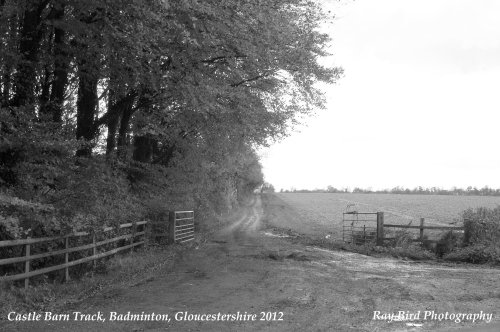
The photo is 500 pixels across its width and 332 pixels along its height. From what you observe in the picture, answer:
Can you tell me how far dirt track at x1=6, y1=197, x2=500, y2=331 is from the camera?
7723 mm

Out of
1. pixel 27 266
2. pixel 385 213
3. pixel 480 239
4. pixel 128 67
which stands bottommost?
pixel 385 213

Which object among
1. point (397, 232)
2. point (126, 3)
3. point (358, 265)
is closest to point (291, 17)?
point (126, 3)

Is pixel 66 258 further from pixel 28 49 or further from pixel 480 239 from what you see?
pixel 480 239

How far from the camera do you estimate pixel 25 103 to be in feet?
41.9

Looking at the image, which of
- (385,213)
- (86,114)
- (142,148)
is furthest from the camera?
(385,213)

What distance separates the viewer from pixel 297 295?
10.1 meters

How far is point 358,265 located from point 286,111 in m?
8.04

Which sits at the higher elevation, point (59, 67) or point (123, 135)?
point (59, 67)

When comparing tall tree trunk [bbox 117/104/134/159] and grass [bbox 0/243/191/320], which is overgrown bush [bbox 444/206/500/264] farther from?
tall tree trunk [bbox 117/104/134/159]

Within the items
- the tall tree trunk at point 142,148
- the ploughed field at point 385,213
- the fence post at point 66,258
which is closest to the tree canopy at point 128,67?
the fence post at point 66,258

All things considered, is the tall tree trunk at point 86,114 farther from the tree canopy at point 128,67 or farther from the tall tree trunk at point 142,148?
the tall tree trunk at point 142,148

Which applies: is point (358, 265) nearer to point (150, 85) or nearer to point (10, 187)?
point (150, 85)

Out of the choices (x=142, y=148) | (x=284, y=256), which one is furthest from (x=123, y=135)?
(x=284, y=256)

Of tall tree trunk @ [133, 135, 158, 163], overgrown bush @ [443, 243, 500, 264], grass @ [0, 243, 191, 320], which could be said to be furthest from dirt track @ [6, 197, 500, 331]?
tall tree trunk @ [133, 135, 158, 163]
